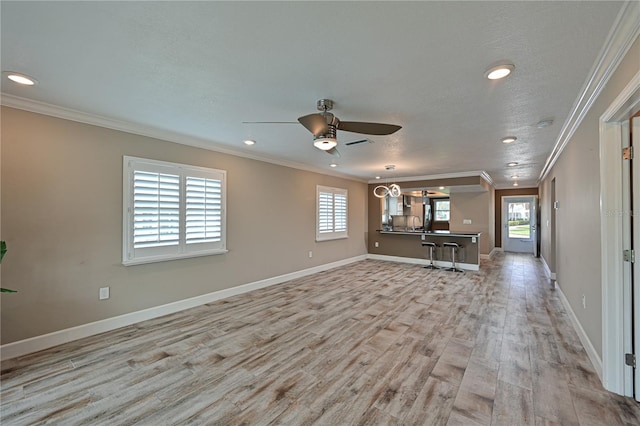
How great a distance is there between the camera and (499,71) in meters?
2.09

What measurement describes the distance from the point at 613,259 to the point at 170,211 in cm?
475

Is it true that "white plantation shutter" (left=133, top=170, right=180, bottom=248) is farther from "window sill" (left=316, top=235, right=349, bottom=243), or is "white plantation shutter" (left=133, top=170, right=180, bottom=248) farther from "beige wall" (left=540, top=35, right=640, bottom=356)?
"beige wall" (left=540, top=35, right=640, bottom=356)

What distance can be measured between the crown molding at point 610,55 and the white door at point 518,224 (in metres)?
8.45

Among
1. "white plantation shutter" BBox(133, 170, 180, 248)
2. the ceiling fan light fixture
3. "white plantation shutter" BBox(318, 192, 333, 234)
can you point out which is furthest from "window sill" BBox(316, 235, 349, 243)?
the ceiling fan light fixture

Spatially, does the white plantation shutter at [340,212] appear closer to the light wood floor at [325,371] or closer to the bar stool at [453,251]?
the bar stool at [453,251]

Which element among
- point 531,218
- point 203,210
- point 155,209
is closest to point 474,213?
point 531,218

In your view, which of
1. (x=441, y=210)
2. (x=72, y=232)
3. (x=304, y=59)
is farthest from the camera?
(x=441, y=210)

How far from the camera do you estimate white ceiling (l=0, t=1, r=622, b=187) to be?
1.53 metres

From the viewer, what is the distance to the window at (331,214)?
6621mm

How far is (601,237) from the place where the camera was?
88.0 inches

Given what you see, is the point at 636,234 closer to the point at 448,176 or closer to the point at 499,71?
the point at 499,71

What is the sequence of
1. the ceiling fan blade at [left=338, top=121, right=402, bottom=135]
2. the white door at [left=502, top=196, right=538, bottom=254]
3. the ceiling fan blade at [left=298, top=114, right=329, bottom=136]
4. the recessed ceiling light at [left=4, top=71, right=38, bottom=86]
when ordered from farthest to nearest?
1. the white door at [left=502, top=196, right=538, bottom=254]
2. the ceiling fan blade at [left=338, top=121, right=402, bottom=135]
3. the ceiling fan blade at [left=298, top=114, right=329, bottom=136]
4. the recessed ceiling light at [left=4, top=71, right=38, bottom=86]

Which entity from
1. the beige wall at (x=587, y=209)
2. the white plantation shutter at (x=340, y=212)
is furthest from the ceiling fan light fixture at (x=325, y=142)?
the white plantation shutter at (x=340, y=212)

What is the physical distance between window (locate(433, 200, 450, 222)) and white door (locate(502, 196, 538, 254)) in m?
2.07
